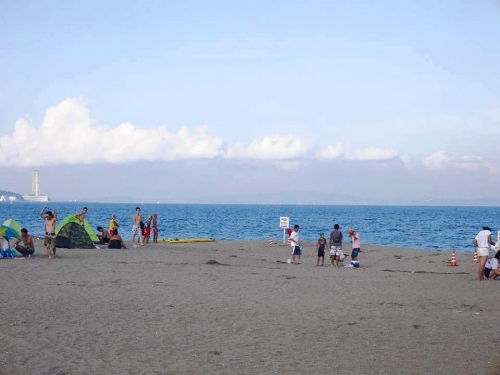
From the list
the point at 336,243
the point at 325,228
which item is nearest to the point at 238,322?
the point at 336,243

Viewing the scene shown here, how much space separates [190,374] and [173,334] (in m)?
2.13

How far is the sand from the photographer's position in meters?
8.36

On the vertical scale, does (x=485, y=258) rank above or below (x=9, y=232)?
below

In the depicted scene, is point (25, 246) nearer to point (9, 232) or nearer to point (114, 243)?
point (9, 232)

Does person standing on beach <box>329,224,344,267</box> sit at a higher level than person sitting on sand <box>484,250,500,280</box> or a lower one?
higher

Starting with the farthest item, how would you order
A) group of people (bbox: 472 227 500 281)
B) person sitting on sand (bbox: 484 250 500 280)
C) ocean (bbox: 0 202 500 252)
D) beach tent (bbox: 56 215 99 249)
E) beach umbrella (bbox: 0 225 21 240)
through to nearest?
ocean (bbox: 0 202 500 252), beach tent (bbox: 56 215 99 249), beach umbrella (bbox: 0 225 21 240), person sitting on sand (bbox: 484 250 500 280), group of people (bbox: 472 227 500 281)

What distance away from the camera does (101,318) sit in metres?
10.9

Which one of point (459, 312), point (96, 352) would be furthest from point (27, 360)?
point (459, 312)

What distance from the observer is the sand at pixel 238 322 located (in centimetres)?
836

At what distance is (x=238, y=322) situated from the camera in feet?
35.8

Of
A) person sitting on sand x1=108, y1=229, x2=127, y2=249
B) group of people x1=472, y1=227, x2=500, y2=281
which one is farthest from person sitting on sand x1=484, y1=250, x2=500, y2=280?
person sitting on sand x1=108, y1=229, x2=127, y2=249

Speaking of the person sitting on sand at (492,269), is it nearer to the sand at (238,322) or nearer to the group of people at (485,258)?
the group of people at (485,258)

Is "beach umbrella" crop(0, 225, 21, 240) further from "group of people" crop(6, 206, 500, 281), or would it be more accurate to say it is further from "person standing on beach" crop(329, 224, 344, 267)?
"person standing on beach" crop(329, 224, 344, 267)

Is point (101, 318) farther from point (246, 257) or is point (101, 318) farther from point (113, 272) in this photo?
point (246, 257)
